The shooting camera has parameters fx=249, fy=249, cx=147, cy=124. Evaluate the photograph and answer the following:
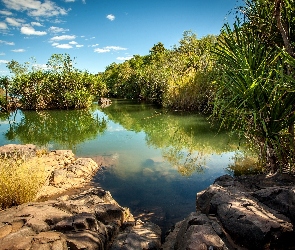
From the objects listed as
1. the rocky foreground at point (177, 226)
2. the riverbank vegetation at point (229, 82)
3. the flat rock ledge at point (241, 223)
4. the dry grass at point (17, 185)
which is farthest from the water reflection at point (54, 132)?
the flat rock ledge at point (241, 223)

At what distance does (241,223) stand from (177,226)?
1.70 meters

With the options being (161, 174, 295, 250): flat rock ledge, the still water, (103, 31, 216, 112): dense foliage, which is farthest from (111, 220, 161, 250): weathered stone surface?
(103, 31, 216, 112): dense foliage

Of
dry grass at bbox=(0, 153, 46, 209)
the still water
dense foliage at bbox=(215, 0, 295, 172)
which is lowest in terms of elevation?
the still water

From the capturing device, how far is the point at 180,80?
2130 centimetres

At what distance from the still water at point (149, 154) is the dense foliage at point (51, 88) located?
324 inches

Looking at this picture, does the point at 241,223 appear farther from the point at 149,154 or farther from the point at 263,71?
the point at 149,154

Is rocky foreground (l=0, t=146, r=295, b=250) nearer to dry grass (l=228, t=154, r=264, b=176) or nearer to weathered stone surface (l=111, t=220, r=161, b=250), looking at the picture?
weathered stone surface (l=111, t=220, r=161, b=250)

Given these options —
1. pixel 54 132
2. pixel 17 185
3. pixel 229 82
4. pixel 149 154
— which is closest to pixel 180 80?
pixel 54 132

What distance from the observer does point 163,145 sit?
38.0 ft

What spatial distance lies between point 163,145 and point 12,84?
21.4 meters

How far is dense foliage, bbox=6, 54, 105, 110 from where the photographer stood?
26.0 m

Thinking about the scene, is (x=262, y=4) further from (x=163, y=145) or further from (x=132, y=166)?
(x=163, y=145)

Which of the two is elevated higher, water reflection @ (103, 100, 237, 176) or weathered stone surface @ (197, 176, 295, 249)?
weathered stone surface @ (197, 176, 295, 249)

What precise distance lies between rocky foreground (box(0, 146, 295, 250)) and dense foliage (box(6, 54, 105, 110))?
23849mm
